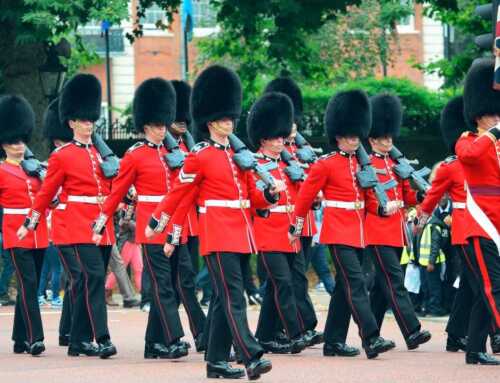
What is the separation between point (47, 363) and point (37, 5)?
23.6 ft

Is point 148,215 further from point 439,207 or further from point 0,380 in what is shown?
point 439,207

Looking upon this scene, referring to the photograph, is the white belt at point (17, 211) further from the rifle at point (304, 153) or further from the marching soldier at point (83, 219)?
the rifle at point (304, 153)

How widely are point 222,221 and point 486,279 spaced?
5.67 ft

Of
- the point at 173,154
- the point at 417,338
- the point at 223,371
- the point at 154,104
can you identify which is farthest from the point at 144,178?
the point at 417,338

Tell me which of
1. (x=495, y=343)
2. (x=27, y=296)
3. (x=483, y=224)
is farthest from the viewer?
(x=27, y=296)

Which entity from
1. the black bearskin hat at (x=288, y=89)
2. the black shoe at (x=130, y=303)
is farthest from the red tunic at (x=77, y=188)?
the black shoe at (x=130, y=303)

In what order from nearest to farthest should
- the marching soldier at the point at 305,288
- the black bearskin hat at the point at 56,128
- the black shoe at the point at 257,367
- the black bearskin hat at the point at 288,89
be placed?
the black shoe at the point at 257,367 < the marching soldier at the point at 305,288 < the black bearskin hat at the point at 56,128 < the black bearskin hat at the point at 288,89

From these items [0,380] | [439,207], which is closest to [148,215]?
[0,380]

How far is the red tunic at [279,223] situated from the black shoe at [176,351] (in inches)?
41.2

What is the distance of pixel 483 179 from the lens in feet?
36.2

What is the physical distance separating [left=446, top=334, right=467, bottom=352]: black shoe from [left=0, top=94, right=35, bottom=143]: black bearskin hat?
3.73 meters

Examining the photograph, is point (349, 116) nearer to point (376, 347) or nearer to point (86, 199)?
point (376, 347)

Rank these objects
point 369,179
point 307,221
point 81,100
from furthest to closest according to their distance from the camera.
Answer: point 307,221, point 81,100, point 369,179

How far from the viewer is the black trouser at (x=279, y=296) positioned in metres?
12.7
